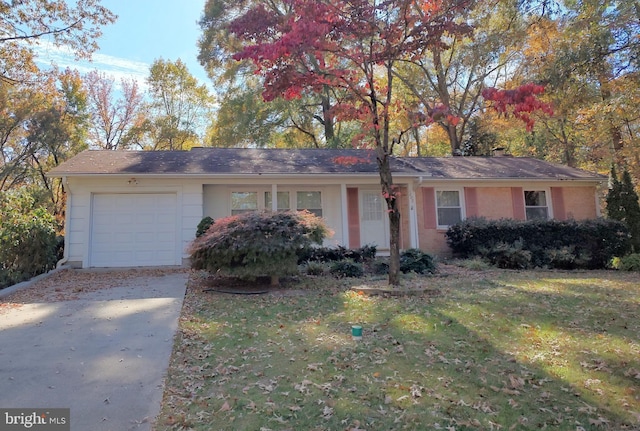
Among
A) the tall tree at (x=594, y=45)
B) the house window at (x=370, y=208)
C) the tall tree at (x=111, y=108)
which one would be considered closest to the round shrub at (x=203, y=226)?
the house window at (x=370, y=208)

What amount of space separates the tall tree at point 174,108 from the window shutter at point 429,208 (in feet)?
63.4

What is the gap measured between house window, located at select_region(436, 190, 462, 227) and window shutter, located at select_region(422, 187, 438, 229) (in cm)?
19

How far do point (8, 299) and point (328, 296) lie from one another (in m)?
5.89

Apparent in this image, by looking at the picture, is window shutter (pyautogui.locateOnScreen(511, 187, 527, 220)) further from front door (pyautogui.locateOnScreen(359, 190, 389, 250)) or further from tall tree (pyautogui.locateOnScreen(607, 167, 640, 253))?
front door (pyautogui.locateOnScreen(359, 190, 389, 250))

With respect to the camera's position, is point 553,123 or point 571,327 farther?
point 553,123

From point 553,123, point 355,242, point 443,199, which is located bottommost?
point 355,242

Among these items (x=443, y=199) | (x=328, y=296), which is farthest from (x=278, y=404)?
(x=443, y=199)

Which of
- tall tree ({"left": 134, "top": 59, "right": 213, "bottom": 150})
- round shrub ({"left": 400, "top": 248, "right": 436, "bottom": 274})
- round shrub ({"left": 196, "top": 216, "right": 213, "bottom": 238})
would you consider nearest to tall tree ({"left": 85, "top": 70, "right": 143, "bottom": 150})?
tall tree ({"left": 134, "top": 59, "right": 213, "bottom": 150})

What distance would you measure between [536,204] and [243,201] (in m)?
10.7

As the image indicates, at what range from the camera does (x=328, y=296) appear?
727 centimetres

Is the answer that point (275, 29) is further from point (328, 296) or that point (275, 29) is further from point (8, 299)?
point (8, 299)

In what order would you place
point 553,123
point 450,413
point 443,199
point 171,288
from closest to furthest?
point 450,413 < point 171,288 < point 443,199 < point 553,123

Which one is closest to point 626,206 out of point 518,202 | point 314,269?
point 518,202

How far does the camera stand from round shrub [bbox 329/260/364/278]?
30.8ft
